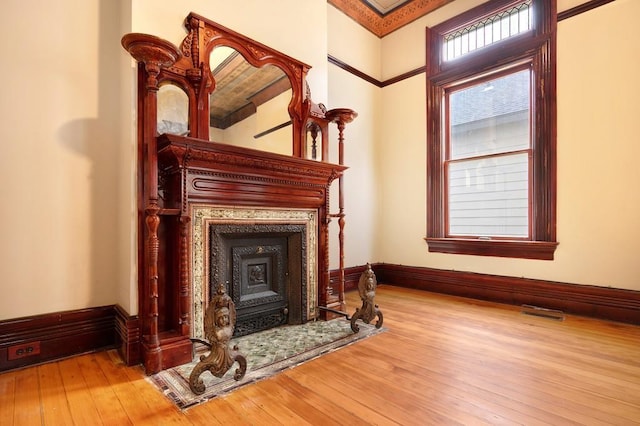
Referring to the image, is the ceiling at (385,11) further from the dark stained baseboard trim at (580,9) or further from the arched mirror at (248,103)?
the arched mirror at (248,103)

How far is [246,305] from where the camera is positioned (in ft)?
7.98

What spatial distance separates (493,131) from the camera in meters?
3.61

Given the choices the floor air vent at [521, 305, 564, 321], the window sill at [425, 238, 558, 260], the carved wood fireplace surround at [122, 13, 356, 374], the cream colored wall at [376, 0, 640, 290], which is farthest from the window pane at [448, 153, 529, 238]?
the carved wood fireplace surround at [122, 13, 356, 374]

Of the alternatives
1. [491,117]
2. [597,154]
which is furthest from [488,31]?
[597,154]

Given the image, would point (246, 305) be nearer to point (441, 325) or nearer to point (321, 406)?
point (321, 406)

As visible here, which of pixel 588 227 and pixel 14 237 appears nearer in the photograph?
pixel 14 237

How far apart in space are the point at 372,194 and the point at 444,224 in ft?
3.46

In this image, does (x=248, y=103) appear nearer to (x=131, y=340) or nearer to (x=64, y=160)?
(x=64, y=160)

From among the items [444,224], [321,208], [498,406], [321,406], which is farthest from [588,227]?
[321,406]

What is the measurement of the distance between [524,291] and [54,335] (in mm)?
4127

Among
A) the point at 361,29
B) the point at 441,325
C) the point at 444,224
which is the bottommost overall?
the point at 441,325

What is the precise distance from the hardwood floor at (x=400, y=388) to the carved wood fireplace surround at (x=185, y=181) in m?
0.37

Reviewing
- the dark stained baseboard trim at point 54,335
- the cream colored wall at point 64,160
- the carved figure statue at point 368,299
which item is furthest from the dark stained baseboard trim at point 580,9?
the dark stained baseboard trim at point 54,335

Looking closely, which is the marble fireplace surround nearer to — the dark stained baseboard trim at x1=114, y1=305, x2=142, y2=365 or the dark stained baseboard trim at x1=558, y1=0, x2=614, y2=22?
the dark stained baseboard trim at x1=114, y1=305, x2=142, y2=365
